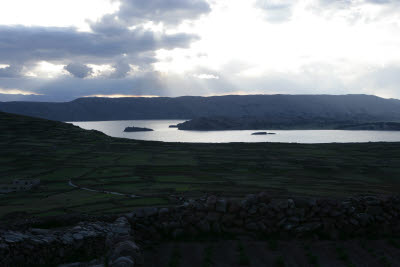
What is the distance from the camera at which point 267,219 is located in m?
17.8

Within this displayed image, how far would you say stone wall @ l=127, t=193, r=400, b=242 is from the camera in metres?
17.6

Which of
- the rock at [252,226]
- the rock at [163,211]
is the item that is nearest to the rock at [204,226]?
the rock at [163,211]

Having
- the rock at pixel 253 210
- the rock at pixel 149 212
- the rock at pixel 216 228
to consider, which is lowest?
the rock at pixel 216 228

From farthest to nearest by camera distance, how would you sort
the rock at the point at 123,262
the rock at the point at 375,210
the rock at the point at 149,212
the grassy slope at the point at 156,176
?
the grassy slope at the point at 156,176 < the rock at the point at 375,210 < the rock at the point at 149,212 < the rock at the point at 123,262

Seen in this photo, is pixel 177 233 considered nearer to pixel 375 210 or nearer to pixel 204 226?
pixel 204 226

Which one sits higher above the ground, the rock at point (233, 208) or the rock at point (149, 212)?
the rock at point (233, 208)

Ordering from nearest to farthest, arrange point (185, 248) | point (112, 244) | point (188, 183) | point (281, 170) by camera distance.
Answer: point (112, 244), point (185, 248), point (188, 183), point (281, 170)

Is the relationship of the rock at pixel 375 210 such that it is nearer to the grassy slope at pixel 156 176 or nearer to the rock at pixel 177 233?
the rock at pixel 177 233

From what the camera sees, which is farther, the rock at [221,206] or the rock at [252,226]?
the rock at [221,206]

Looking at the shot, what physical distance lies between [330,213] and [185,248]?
7.46m

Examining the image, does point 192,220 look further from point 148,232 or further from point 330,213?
point 330,213

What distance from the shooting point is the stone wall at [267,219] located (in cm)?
1761

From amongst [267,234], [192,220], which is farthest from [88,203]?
[267,234]

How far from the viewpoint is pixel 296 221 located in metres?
17.7
